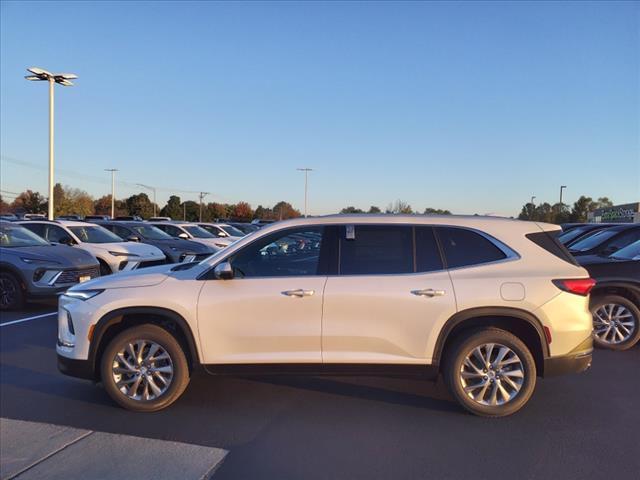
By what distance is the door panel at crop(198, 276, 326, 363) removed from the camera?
4660 mm

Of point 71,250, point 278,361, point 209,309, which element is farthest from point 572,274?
point 71,250

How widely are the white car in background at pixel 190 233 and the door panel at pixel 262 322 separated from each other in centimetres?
1137

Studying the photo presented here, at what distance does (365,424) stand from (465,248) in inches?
71.8

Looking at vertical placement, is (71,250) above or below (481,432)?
above

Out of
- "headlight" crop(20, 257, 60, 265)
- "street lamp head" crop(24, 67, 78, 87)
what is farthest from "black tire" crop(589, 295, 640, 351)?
"street lamp head" crop(24, 67, 78, 87)

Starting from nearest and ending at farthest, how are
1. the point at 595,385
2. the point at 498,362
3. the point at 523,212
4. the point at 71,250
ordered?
the point at 498,362, the point at 595,385, the point at 71,250, the point at 523,212

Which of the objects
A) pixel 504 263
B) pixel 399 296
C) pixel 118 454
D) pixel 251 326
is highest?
pixel 504 263

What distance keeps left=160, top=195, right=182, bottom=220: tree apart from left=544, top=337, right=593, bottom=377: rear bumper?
84439mm

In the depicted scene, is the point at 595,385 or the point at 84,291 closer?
the point at 84,291

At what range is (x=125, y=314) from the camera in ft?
15.9

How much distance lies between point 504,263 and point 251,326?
Answer: 93.0 inches

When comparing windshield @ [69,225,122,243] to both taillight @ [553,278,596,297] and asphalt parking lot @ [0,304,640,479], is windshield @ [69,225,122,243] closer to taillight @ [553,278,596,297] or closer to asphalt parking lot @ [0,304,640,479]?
asphalt parking lot @ [0,304,640,479]

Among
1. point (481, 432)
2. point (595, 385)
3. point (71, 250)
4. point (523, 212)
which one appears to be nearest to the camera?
point (481, 432)

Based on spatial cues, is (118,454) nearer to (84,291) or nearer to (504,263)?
(84,291)
